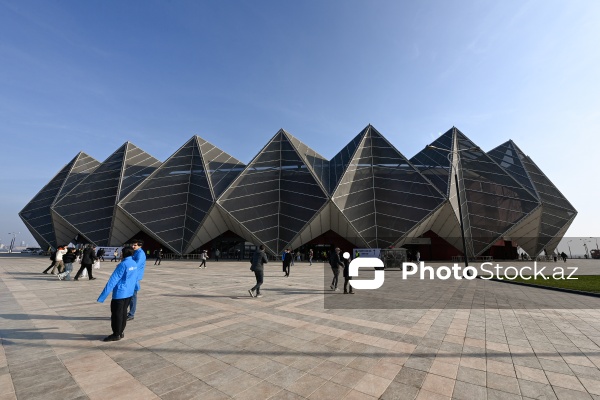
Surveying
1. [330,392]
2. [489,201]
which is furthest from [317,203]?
[330,392]

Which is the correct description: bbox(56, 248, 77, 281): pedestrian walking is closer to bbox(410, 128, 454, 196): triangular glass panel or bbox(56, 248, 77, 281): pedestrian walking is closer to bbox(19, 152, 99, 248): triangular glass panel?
bbox(19, 152, 99, 248): triangular glass panel

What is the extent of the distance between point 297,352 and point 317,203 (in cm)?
2894

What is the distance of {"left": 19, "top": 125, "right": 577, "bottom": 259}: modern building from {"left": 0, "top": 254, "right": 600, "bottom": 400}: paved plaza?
82.5ft

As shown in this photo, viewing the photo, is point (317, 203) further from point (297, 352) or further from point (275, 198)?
point (297, 352)

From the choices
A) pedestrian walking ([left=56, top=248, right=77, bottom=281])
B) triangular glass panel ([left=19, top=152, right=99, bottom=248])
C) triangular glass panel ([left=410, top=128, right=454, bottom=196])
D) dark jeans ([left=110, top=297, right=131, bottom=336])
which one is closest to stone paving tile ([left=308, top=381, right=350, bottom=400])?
dark jeans ([left=110, top=297, right=131, bottom=336])

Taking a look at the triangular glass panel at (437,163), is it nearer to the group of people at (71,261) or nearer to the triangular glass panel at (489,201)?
the triangular glass panel at (489,201)

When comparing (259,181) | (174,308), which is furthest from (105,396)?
(259,181)

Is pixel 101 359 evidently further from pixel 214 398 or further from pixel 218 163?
pixel 218 163

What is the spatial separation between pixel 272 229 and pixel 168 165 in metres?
20.9

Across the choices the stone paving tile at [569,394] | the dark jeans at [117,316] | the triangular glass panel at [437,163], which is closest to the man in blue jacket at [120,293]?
the dark jeans at [117,316]

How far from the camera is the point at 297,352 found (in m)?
4.77

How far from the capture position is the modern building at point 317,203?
33531mm

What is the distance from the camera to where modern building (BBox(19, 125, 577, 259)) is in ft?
110

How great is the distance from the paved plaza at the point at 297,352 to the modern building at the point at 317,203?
25.2 meters
